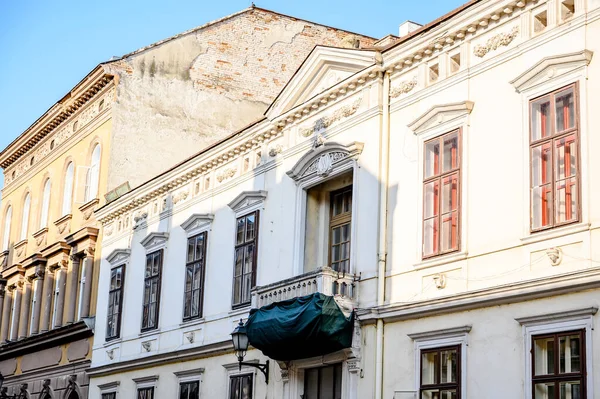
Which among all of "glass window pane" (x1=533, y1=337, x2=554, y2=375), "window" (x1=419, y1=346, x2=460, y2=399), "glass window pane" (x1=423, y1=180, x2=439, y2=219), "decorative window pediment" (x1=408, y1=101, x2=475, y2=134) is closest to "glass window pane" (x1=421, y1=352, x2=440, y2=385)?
"window" (x1=419, y1=346, x2=460, y2=399)

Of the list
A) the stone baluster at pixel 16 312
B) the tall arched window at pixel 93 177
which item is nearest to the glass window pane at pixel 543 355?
the tall arched window at pixel 93 177

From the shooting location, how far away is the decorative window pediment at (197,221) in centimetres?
2269

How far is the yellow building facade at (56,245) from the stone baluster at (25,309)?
0.03m

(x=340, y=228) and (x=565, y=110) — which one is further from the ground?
(x=565, y=110)

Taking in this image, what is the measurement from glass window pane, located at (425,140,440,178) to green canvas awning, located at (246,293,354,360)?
2653 mm

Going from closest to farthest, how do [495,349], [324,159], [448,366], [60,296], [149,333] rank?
1. [495,349]
2. [448,366]
3. [324,159]
4. [149,333]
5. [60,296]

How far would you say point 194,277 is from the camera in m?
22.8

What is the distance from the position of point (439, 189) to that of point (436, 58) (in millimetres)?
2156

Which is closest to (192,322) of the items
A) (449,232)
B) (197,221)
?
(197,221)

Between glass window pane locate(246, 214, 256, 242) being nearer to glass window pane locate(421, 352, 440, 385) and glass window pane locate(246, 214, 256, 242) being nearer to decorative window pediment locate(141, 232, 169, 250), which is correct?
decorative window pediment locate(141, 232, 169, 250)

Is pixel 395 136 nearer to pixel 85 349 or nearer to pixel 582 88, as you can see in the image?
pixel 582 88

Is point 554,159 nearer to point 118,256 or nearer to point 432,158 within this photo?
point 432,158

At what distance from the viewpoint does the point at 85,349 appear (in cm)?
2780

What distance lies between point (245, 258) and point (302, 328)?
4.56 m
